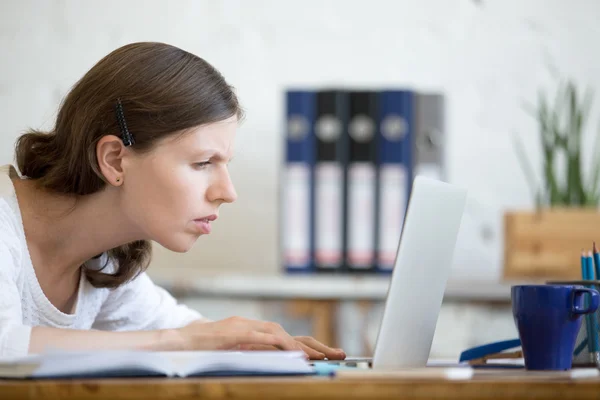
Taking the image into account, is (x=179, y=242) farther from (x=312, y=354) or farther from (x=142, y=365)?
(x=142, y=365)

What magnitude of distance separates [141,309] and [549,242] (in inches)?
40.0

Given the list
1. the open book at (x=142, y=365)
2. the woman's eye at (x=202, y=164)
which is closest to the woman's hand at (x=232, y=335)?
the open book at (x=142, y=365)

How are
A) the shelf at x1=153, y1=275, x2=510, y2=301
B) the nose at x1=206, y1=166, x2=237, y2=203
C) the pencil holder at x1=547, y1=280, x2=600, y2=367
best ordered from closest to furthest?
the pencil holder at x1=547, y1=280, x2=600, y2=367, the nose at x1=206, y1=166, x2=237, y2=203, the shelf at x1=153, y1=275, x2=510, y2=301

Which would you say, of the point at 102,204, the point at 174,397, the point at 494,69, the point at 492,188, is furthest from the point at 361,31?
the point at 174,397

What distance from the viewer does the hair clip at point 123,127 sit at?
1.12 m

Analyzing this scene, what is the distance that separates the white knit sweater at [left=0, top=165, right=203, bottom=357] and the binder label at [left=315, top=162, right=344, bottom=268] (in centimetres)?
60

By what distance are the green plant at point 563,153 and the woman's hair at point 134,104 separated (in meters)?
1.16

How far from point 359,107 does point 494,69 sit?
0.51m

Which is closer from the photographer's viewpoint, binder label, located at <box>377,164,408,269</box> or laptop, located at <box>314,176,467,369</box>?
laptop, located at <box>314,176,467,369</box>

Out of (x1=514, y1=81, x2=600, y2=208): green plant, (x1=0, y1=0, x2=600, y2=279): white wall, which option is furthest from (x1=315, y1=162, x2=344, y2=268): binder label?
(x1=514, y1=81, x2=600, y2=208): green plant

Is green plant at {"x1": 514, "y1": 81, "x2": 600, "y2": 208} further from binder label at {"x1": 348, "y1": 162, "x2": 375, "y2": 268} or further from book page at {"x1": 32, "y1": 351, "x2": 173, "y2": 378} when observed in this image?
book page at {"x1": 32, "y1": 351, "x2": 173, "y2": 378}

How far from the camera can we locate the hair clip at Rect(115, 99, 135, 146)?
1.12m

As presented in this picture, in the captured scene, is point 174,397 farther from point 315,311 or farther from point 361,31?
point 361,31

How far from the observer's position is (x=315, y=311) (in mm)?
1791
